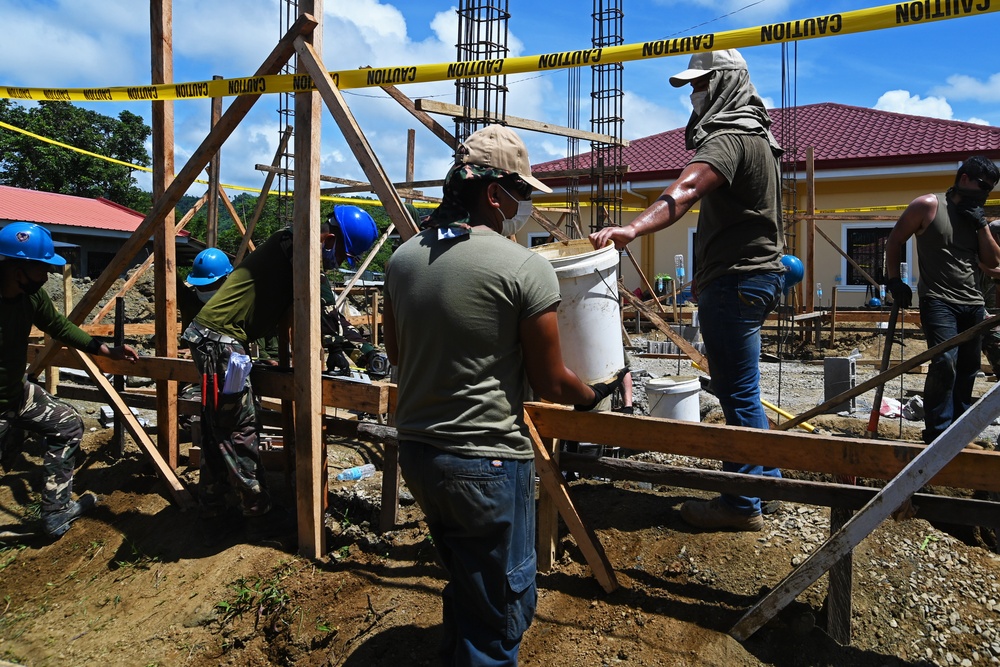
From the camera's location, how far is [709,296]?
3.50 m

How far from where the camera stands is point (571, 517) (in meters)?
3.14

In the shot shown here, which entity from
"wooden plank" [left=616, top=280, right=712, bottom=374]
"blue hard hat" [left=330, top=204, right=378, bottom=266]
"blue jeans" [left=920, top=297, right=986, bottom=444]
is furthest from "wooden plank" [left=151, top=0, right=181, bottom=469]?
"blue jeans" [left=920, top=297, right=986, bottom=444]

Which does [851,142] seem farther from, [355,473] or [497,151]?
[497,151]

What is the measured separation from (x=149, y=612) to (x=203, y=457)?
88cm

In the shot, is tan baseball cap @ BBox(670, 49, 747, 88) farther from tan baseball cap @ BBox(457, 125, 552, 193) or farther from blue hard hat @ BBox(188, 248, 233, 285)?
blue hard hat @ BBox(188, 248, 233, 285)

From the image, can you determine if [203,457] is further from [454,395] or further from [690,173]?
[690,173]

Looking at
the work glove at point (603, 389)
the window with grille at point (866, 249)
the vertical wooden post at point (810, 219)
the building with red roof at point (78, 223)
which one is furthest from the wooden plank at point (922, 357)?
the building with red roof at point (78, 223)

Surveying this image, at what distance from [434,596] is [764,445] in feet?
5.24

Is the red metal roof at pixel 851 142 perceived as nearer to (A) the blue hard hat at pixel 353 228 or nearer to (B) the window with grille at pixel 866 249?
(B) the window with grille at pixel 866 249

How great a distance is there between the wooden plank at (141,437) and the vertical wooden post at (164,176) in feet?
0.97

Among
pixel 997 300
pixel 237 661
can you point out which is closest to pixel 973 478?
pixel 237 661

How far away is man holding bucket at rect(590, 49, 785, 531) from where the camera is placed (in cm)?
337

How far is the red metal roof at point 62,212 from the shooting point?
21.5 metres

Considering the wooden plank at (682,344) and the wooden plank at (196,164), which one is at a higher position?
the wooden plank at (196,164)
